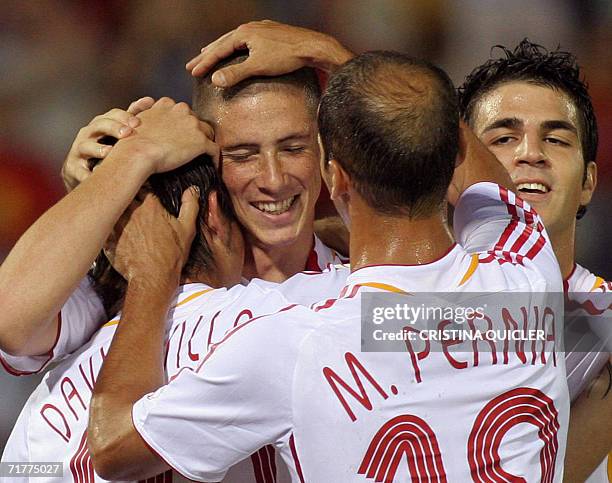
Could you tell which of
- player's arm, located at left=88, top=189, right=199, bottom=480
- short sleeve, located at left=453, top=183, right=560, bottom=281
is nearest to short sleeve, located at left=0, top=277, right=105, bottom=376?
player's arm, located at left=88, top=189, right=199, bottom=480

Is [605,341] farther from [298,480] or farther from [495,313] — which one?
[298,480]

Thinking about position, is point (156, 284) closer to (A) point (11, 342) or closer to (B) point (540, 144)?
(A) point (11, 342)

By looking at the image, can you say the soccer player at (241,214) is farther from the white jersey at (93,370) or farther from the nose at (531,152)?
the nose at (531,152)

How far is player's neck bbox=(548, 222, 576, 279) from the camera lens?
111 inches

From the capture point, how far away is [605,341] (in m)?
2.65

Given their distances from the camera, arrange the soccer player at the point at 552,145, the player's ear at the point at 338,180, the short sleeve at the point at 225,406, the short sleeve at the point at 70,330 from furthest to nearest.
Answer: the soccer player at the point at 552,145
the short sleeve at the point at 70,330
the player's ear at the point at 338,180
the short sleeve at the point at 225,406

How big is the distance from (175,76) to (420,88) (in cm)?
306

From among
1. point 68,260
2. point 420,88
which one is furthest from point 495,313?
point 68,260

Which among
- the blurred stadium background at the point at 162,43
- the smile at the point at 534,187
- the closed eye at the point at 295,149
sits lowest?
the smile at the point at 534,187

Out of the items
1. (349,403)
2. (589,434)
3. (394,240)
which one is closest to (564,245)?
(589,434)

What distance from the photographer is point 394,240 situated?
1744 millimetres

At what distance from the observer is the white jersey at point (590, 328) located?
2.58m

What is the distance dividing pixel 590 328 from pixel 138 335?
1.44m

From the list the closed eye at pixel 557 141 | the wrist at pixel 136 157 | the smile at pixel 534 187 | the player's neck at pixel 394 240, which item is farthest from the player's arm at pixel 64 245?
the closed eye at pixel 557 141
